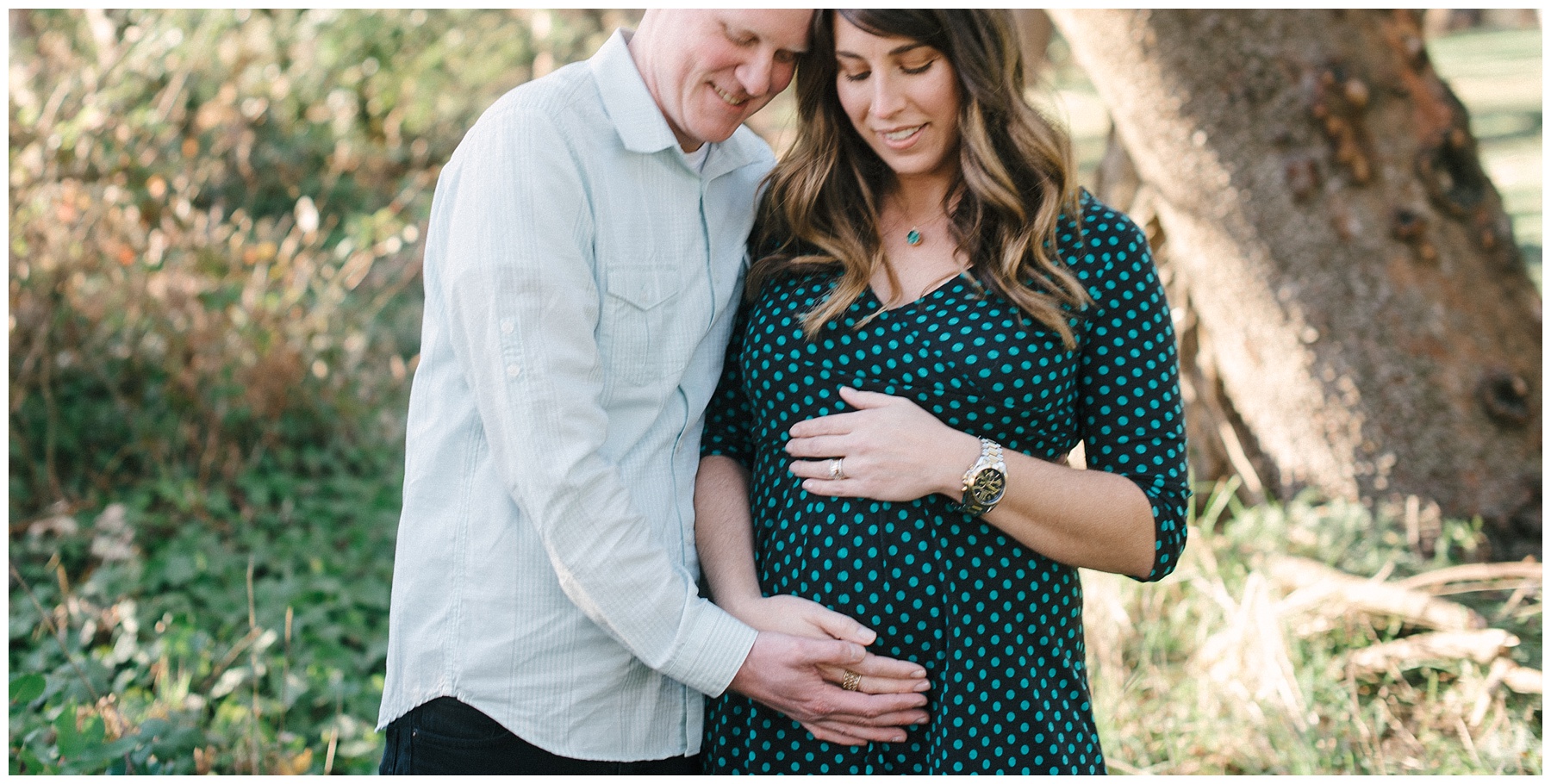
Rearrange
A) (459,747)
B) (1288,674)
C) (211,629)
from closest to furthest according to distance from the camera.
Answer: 1. (459,747)
2. (1288,674)
3. (211,629)

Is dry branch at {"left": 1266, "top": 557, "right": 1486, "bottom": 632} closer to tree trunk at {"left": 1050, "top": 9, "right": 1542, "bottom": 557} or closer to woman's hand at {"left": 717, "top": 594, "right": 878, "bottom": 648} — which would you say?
tree trunk at {"left": 1050, "top": 9, "right": 1542, "bottom": 557}

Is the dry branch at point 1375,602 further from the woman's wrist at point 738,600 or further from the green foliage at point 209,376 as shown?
the green foliage at point 209,376

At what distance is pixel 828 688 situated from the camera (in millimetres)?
1756

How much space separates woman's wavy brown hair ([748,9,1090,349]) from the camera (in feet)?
5.87

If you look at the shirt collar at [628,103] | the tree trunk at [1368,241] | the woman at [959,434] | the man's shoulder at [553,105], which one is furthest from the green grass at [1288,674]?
the man's shoulder at [553,105]

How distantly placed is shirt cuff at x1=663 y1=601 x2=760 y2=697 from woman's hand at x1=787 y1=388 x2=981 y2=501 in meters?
0.25

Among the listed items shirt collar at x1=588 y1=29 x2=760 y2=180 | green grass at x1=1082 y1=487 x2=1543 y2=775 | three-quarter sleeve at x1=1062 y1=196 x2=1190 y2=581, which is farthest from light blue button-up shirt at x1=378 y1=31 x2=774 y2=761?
green grass at x1=1082 y1=487 x2=1543 y2=775

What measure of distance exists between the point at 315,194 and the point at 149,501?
2.25 metres

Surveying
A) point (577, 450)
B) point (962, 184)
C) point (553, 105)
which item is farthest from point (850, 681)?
point (553, 105)

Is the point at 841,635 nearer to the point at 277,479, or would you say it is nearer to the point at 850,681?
the point at 850,681

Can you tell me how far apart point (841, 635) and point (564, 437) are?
508 millimetres

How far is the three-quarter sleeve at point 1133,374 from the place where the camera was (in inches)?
70.1

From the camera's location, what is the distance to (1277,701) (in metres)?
3.03

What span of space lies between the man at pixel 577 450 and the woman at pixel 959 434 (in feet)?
0.24
